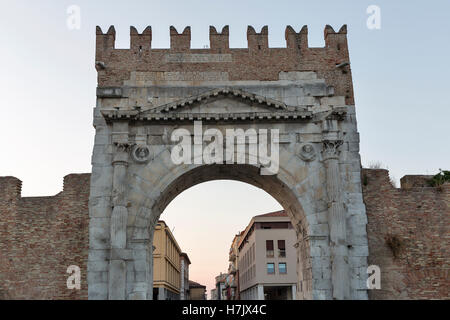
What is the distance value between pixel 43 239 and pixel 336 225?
9311 mm

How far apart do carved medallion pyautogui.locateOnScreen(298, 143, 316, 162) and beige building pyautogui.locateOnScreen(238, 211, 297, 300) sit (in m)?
27.9

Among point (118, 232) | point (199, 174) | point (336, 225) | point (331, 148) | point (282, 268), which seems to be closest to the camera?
point (118, 232)

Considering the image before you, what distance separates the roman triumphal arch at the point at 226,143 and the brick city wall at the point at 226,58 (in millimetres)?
35

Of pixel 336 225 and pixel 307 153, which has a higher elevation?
pixel 307 153

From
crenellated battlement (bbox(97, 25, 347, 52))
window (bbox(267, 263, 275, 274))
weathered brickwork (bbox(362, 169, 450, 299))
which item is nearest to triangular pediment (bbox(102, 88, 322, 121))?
crenellated battlement (bbox(97, 25, 347, 52))

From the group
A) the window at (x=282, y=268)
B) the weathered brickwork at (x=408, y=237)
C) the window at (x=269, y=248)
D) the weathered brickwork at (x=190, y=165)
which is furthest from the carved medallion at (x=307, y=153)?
Result: the window at (x=269, y=248)

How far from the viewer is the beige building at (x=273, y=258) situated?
41.9 metres

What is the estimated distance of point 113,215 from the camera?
14.1 meters

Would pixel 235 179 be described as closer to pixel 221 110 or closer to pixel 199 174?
pixel 199 174

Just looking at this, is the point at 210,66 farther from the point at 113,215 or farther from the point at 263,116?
the point at 113,215

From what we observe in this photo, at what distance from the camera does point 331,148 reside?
14945 mm

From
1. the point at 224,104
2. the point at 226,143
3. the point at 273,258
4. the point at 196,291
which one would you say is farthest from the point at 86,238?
the point at 196,291
